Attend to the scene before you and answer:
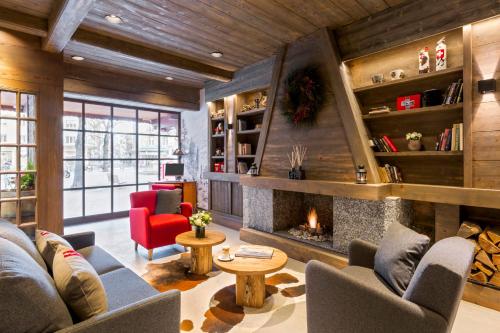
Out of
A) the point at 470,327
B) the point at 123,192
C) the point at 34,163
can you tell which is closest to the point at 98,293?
the point at 470,327

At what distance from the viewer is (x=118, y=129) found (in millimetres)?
6270

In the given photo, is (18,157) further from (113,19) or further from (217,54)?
(217,54)

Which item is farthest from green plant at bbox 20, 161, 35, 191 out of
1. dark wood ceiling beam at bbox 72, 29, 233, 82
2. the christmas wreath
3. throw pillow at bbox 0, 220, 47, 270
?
the christmas wreath

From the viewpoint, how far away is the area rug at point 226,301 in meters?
2.26

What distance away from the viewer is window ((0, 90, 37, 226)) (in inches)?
129

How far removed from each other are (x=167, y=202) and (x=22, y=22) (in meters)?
2.68

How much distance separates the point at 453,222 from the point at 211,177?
416 cm

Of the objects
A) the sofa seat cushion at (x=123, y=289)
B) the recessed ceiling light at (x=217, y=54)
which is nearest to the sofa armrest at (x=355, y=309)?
the sofa seat cushion at (x=123, y=289)

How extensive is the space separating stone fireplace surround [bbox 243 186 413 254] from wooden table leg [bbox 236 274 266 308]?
4.31 ft

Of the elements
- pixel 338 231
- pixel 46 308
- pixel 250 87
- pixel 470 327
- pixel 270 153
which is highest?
pixel 250 87

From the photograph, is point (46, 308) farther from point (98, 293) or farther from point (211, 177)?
point (211, 177)

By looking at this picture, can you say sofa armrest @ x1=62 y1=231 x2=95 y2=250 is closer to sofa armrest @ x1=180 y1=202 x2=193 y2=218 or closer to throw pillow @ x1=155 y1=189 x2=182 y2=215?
throw pillow @ x1=155 y1=189 x2=182 y2=215

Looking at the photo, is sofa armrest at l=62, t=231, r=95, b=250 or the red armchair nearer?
sofa armrest at l=62, t=231, r=95, b=250

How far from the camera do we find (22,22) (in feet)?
9.94
